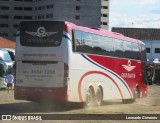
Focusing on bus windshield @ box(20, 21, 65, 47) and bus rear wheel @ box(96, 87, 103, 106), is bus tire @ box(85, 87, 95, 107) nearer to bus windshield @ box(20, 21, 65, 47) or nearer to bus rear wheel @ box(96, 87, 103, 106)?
bus rear wheel @ box(96, 87, 103, 106)

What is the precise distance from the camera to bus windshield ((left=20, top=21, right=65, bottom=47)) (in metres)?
19.7

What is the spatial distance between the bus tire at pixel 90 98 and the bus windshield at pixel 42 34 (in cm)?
313

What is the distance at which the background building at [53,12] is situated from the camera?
448 ft

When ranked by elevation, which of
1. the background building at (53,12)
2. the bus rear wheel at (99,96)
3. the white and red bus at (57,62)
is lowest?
the bus rear wheel at (99,96)

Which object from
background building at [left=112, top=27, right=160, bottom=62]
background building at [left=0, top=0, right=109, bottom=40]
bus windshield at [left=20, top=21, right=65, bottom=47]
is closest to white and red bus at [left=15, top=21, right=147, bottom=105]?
bus windshield at [left=20, top=21, right=65, bottom=47]

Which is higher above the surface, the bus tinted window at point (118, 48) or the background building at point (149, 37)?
the background building at point (149, 37)

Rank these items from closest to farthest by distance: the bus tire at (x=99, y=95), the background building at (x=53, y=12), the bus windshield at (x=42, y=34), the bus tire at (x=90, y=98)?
1. the bus windshield at (x=42, y=34)
2. the bus tire at (x=90, y=98)
3. the bus tire at (x=99, y=95)
4. the background building at (x=53, y=12)

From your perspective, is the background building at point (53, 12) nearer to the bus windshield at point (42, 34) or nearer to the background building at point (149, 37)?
the background building at point (149, 37)

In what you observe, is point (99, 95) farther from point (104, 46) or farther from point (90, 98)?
point (104, 46)

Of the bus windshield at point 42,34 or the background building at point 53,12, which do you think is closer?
the bus windshield at point 42,34

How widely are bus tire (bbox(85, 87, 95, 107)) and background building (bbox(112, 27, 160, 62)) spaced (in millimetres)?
71055

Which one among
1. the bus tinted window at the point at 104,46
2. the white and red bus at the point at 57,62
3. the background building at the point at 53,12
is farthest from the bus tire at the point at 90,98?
the background building at the point at 53,12

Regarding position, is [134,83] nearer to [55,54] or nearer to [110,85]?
[110,85]

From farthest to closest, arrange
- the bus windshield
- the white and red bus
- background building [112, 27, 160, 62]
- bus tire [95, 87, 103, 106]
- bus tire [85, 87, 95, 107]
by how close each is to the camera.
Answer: background building [112, 27, 160, 62]
bus tire [95, 87, 103, 106]
bus tire [85, 87, 95, 107]
the bus windshield
the white and red bus
